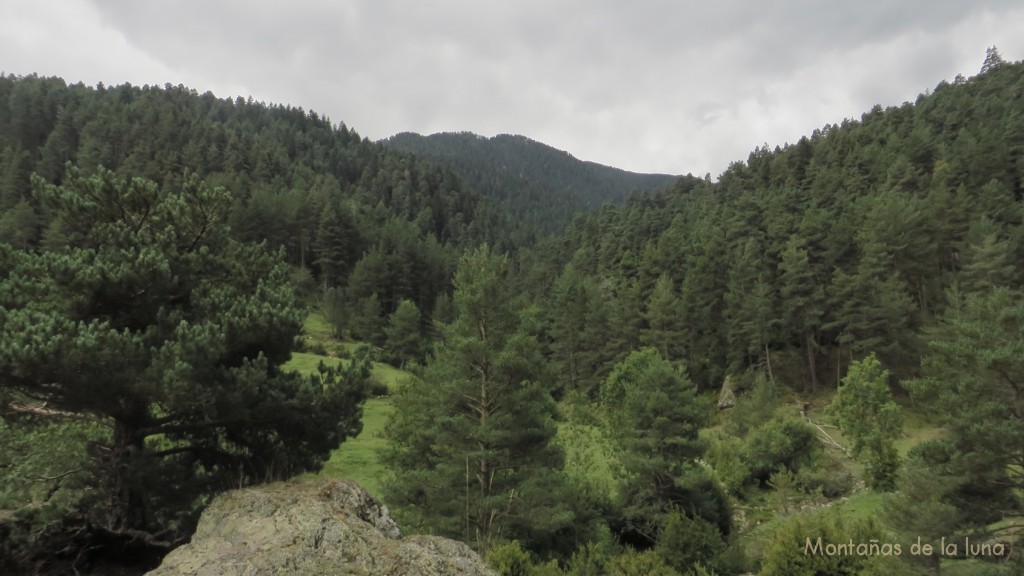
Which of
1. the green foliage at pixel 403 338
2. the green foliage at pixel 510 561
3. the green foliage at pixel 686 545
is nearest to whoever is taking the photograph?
the green foliage at pixel 510 561

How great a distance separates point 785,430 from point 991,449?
553 inches

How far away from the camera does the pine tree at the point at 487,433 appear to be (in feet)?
46.3

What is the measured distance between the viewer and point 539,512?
44.9ft

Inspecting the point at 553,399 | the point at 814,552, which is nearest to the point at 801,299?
the point at 553,399

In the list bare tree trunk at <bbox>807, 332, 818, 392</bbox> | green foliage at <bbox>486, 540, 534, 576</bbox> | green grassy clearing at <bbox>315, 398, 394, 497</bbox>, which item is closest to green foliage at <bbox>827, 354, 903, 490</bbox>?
bare tree trunk at <bbox>807, 332, 818, 392</bbox>

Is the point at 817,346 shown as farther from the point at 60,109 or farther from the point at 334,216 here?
the point at 60,109

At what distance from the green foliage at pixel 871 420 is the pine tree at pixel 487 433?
14.5 meters

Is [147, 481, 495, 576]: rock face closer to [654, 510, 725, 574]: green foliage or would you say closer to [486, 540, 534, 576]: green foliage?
[486, 540, 534, 576]: green foliage

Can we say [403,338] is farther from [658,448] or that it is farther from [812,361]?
[812,361]

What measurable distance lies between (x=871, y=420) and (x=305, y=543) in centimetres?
2567

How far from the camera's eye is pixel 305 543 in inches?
238

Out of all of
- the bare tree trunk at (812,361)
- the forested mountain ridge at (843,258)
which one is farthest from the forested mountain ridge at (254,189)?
the bare tree trunk at (812,361)

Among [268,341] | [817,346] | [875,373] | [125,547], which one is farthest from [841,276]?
[125,547]

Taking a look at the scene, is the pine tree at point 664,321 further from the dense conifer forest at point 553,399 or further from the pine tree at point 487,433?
the pine tree at point 487,433
